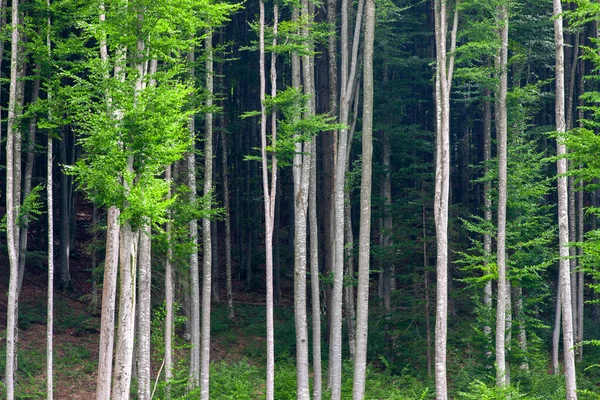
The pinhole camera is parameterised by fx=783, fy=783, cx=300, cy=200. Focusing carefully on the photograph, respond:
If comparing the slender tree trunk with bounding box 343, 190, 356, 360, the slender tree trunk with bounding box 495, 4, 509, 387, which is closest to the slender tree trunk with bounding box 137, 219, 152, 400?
the slender tree trunk with bounding box 495, 4, 509, 387

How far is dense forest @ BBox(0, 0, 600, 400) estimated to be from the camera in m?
16.7

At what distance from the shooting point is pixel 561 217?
20.6 meters

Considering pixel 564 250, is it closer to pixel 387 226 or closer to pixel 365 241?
pixel 365 241

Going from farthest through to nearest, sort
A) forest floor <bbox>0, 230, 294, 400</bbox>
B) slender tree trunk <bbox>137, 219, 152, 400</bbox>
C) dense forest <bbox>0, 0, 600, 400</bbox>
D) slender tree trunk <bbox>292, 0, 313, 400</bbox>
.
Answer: forest floor <bbox>0, 230, 294, 400</bbox> → slender tree trunk <bbox>292, 0, 313, 400</bbox> → slender tree trunk <bbox>137, 219, 152, 400</bbox> → dense forest <bbox>0, 0, 600, 400</bbox>

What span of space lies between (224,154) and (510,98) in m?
13.1

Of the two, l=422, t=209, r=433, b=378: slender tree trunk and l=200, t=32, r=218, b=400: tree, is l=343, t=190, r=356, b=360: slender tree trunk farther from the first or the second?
l=200, t=32, r=218, b=400: tree

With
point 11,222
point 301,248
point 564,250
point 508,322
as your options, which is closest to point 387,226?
point 508,322

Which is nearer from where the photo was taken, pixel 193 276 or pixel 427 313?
pixel 193 276

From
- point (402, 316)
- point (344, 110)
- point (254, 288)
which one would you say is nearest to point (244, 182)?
point (254, 288)

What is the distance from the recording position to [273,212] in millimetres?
21906

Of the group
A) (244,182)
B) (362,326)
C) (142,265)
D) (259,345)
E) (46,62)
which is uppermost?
(46,62)

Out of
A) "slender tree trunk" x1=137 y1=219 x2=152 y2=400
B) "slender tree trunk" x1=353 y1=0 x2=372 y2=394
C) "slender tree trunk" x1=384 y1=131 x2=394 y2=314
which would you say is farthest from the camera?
"slender tree trunk" x1=384 y1=131 x2=394 y2=314

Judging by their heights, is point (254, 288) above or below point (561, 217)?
below

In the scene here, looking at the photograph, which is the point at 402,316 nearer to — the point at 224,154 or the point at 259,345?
the point at 259,345
